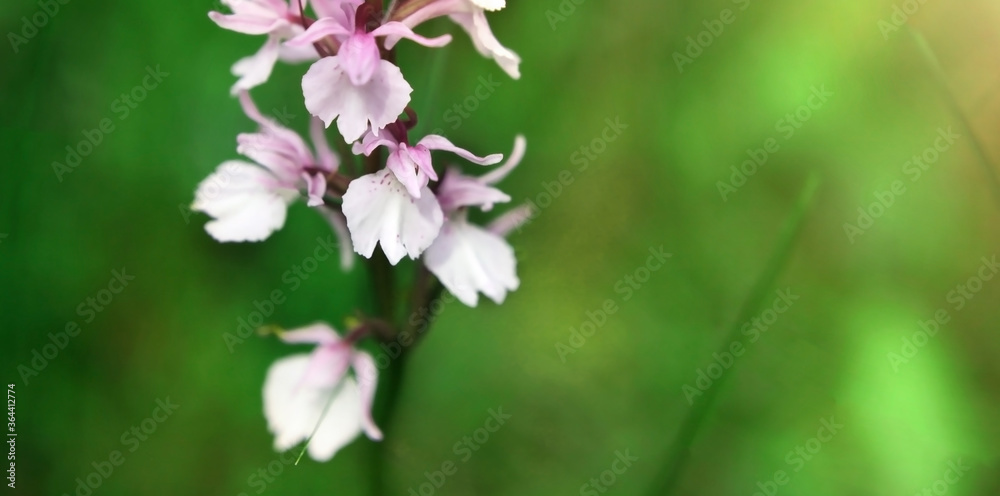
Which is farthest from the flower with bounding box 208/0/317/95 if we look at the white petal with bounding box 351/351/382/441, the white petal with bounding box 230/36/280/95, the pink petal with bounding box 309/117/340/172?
the white petal with bounding box 351/351/382/441

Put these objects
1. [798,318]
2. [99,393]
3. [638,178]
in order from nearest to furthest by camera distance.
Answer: [99,393]
[798,318]
[638,178]

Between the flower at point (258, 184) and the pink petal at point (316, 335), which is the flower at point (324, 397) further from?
the flower at point (258, 184)

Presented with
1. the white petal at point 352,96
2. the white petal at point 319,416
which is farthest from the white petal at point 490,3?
the white petal at point 319,416

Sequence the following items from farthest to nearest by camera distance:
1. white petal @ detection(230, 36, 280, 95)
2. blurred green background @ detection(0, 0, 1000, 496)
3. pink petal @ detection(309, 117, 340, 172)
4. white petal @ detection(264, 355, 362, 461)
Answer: blurred green background @ detection(0, 0, 1000, 496) → white petal @ detection(264, 355, 362, 461) → pink petal @ detection(309, 117, 340, 172) → white petal @ detection(230, 36, 280, 95)

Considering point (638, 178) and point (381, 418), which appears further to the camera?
point (638, 178)

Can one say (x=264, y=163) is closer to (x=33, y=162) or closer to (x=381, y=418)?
(x=381, y=418)

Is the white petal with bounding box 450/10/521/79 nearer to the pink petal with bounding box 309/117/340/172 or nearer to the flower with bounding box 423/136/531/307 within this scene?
the flower with bounding box 423/136/531/307

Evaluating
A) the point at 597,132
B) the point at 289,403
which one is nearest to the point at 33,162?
the point at 289,403
